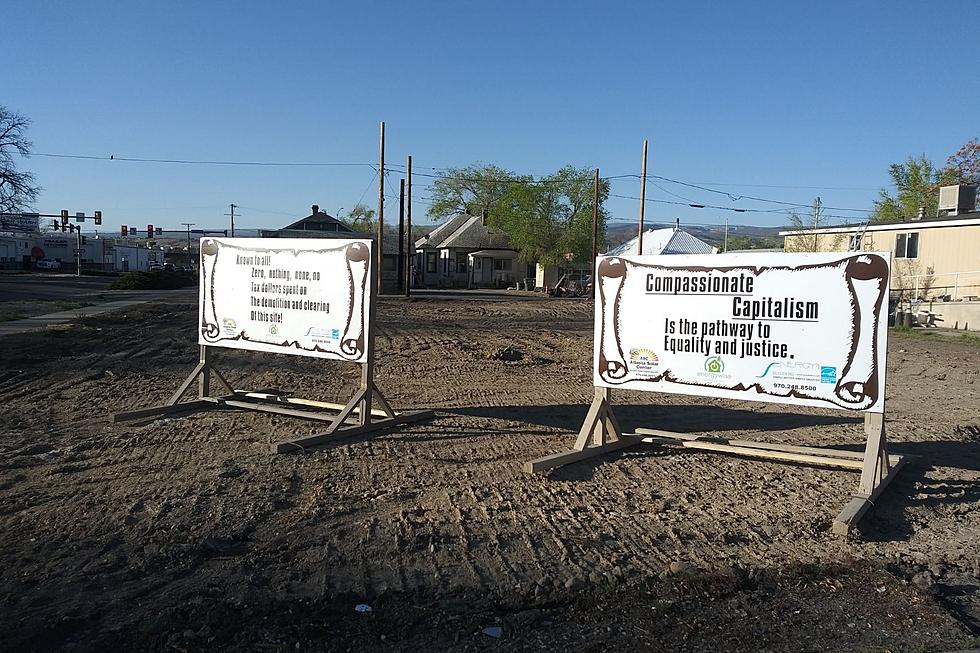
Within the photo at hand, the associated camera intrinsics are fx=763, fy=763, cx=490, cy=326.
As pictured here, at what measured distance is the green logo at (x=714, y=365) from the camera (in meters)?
7.48

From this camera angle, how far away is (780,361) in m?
7.18

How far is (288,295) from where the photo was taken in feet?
30.6

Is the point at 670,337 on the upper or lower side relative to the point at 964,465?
upper

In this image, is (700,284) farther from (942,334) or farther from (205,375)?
A: (942,334)

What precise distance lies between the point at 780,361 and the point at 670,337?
1091 millimetres

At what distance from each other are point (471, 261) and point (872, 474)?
6546cm

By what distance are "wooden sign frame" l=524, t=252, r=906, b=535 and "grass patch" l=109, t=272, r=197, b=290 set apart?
43496 mm

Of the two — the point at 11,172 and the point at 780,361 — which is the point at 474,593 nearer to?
the point at 780,361

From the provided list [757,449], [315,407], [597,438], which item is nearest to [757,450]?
[757,449]

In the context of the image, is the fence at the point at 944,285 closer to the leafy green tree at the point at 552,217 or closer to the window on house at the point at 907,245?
the window on house at the point at 907,245

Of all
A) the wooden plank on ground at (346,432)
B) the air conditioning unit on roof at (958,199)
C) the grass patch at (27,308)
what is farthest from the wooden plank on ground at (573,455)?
the air conditioning unit on roof at (958,199)

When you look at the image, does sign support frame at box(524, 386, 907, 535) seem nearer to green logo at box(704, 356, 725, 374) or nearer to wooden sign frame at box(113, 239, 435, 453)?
green logo at box(704, 356, 725, 374)

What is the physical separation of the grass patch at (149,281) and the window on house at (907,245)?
41014 mm

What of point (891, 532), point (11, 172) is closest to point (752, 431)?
point (891, 532)
